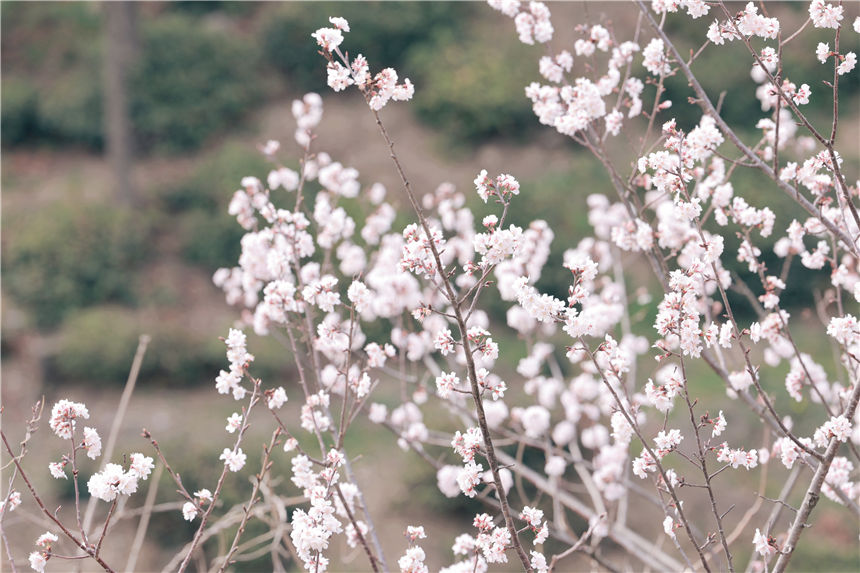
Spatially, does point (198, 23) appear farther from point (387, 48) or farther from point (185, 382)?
point (185, 382)

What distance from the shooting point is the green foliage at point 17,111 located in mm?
10883

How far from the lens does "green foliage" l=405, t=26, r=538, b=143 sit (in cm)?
1115

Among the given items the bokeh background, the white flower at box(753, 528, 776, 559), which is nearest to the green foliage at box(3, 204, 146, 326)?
the bokeh background

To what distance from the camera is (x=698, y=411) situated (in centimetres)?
666

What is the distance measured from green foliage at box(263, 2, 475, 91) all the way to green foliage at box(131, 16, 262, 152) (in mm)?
527

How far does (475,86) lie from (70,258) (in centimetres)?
579

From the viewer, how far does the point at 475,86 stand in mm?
11164

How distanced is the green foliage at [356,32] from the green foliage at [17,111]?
3423 millimetres

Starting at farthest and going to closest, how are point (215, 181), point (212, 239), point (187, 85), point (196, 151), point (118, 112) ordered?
point (196, 151), point (187, 85), point (215, 181), point (118, 112), point (212, 239)

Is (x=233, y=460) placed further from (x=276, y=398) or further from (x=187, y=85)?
(x=187, y=85)

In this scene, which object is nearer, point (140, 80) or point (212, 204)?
point (212, 204)

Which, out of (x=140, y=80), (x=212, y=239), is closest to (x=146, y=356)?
(x=212, y=239)

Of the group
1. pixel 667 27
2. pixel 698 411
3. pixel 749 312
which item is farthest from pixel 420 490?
pixel 667 27

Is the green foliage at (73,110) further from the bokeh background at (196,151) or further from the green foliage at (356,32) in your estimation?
the green foliage at (356,32)
